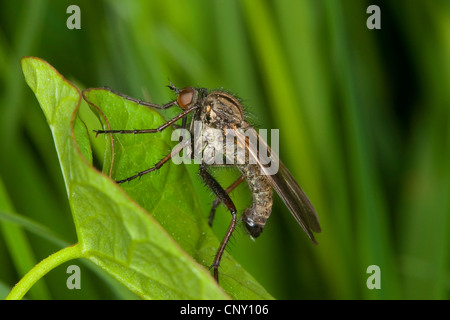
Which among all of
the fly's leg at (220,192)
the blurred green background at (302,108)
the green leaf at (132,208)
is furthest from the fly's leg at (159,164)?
the blurred green background at (302,108)

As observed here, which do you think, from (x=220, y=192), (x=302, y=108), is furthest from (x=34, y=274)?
(x=302, y=108)

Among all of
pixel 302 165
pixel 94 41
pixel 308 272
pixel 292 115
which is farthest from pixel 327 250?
pixel 94 41

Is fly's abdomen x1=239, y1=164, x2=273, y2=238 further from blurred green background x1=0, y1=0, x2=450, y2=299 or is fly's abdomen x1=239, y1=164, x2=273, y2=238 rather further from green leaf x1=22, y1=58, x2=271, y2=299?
green leaf x1=22, y1=58, x2=271, y2=299

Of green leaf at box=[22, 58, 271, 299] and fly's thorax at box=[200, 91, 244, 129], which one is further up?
fly's thorax at box=[200, 91, 244, 129]

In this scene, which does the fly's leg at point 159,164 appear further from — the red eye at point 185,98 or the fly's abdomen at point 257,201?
the fly's abdomen at point 257,201

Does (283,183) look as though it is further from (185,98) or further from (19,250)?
(19,250)

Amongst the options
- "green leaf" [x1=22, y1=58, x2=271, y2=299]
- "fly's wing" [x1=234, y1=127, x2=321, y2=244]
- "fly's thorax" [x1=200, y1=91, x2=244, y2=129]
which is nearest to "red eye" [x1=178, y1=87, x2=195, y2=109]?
"fly's thorax" [x1=200, y1=91, x2=244, y2=129]
